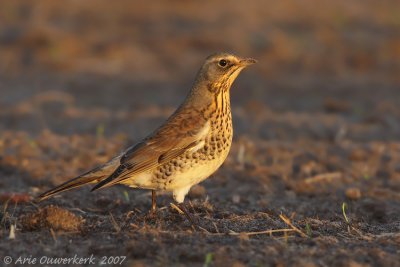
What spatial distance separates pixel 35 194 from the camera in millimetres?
8508

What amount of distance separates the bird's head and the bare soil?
3.91 feet

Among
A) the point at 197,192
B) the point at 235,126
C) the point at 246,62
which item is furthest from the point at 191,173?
the point at 235,126

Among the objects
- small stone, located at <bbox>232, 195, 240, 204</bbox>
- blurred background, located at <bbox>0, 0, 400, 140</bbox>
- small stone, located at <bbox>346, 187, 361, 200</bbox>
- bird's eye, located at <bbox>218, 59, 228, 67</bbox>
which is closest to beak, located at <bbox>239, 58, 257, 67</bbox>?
bird's eye, located at <bbox>218, 59, 228, 67</bbox>

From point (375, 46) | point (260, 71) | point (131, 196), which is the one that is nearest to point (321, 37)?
point (375, 46)

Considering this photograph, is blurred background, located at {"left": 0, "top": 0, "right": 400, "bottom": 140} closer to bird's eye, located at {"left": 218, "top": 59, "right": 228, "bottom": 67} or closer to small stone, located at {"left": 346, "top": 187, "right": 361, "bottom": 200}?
small stone, located at {"left": 346, "top": 187, "right": 361, "bottom": 200}

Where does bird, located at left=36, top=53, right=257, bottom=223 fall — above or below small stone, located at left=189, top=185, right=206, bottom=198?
above

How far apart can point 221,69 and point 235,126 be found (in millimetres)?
4950

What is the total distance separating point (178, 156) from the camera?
725cm

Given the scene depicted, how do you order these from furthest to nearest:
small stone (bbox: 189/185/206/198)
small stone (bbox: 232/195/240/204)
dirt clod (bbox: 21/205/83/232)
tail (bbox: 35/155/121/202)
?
1. small stone (bbox: 189/185/206/198)
2. small stone (bbox: 232/195/240/204)
3. tail (bbox: 35/155/121/202)
4. dirt clod (bbox: 21/205/83/232)

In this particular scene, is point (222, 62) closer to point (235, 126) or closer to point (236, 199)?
point (236, 199)

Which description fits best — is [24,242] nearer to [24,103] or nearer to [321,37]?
[24,103]

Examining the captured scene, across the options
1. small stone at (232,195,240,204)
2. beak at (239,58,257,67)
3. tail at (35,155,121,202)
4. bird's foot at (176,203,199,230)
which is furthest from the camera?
small stone at (232,195,240,204)

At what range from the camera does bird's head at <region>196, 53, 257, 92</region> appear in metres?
7.72

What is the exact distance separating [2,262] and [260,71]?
11735 mm
